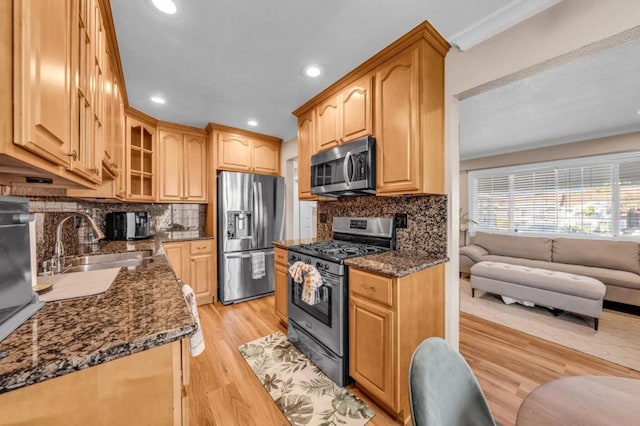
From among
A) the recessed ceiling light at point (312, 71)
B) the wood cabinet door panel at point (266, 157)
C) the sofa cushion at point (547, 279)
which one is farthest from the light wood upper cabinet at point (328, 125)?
the sofa cushion at point (547, 279)

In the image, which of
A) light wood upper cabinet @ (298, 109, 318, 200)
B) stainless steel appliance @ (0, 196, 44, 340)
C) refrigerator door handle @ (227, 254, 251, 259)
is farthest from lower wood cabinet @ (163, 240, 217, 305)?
stainless steel appliance @ (0, 196, 44, 340)

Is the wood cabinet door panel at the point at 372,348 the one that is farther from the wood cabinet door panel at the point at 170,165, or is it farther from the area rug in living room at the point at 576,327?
the wood cabinet door panel at the point at 170,165

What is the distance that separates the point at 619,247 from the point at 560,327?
1.76 m

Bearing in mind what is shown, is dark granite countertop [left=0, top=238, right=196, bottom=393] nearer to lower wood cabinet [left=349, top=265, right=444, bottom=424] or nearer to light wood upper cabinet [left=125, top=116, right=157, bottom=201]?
lower wood cabinet [left=349, top=265, right=444, bottom=424]

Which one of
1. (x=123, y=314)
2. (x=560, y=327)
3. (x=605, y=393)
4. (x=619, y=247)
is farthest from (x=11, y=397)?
(x=619, y=247)

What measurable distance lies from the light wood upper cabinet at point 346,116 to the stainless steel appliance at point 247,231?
1.29 m

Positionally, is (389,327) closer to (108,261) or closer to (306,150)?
(306,150)

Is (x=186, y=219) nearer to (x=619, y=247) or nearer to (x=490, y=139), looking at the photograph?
(x=490, y=139)

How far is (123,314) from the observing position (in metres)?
0.82

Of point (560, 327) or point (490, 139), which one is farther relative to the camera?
point (490, 139)

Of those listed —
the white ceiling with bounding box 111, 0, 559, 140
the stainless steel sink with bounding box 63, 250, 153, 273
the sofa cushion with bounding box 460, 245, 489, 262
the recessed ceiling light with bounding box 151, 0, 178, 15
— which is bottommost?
the sofa cushion with bounding box 460, 245, 489, 262

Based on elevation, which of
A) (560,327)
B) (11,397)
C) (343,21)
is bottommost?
(560,327)

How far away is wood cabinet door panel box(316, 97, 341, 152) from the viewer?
2283mm

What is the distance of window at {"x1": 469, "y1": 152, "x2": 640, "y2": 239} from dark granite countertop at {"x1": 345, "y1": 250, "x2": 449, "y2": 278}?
13.0 ft
